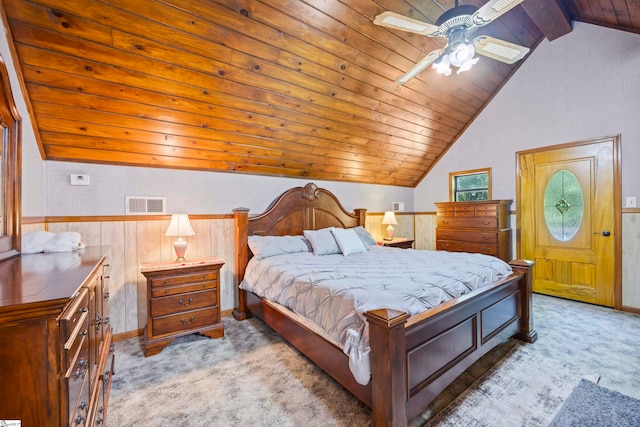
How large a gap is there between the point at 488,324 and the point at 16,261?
3.03m

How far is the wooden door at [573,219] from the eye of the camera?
3367 millimetres

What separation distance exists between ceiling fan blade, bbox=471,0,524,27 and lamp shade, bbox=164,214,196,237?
9.46 feet

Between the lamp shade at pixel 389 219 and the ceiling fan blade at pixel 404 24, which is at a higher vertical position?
the ceiling fan blade at pixel 404 24

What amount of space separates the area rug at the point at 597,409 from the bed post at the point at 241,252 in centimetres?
279

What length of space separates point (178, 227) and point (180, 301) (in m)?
0.71

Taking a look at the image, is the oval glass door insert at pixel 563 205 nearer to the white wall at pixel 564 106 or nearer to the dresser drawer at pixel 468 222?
the white wall at pixel 564 106

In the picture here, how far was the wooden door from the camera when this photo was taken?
11.0 feet

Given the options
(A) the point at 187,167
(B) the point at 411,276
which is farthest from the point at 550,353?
(A) the point at 187,167

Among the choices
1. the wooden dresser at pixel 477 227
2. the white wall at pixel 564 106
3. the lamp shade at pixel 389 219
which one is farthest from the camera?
the lamp shade at pixel 389 219

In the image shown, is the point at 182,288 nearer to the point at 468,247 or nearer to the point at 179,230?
the point at 179,230

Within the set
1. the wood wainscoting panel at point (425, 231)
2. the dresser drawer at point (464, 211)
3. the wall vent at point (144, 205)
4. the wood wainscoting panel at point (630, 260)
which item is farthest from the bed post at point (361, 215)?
the wood wainscoting panel at point (630, 260)

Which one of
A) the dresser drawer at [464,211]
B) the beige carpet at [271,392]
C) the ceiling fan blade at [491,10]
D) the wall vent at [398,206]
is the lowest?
the beige carpet at [271,392]

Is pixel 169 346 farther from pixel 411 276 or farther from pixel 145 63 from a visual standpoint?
pixel 145 63

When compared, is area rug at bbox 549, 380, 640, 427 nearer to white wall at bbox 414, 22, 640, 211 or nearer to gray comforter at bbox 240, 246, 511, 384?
gray comforter at bbox 240, 246, 511, 384
